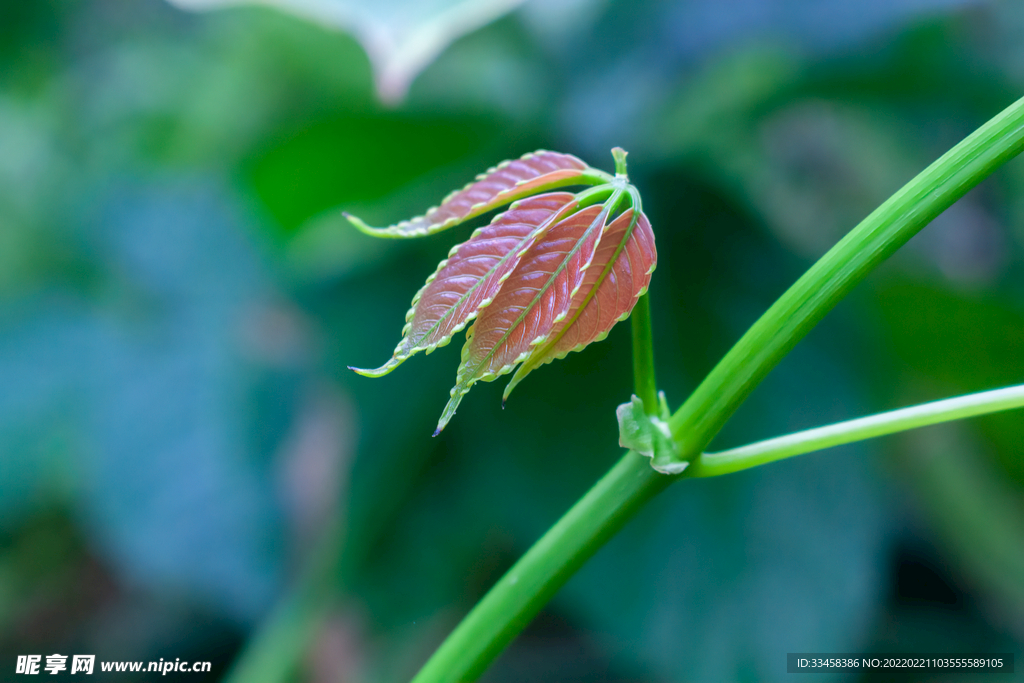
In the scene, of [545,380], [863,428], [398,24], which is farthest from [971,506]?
[398,24]

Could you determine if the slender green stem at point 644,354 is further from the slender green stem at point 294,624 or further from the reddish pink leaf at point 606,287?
the slender green stem at point 294,624

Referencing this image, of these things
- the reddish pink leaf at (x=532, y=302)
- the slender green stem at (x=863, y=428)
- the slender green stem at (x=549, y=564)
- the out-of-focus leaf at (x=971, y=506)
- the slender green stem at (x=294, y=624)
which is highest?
the reddish pink leaf at (x=532, y=302)

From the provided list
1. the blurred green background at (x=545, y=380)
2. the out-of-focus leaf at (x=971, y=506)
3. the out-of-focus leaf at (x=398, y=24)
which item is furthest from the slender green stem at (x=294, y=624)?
the out-of-focus leaf at (x=971, y=506)

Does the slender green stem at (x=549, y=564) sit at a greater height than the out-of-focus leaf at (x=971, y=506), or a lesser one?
greater

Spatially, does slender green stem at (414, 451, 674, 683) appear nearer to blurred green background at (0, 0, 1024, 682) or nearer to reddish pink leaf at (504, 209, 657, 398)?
reddish pink leaf at (504, 209, 657, 398)

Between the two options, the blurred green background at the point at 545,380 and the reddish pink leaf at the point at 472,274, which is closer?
the reddish pink leaf at the point at 472,274

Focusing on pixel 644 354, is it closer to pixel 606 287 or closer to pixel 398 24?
pixel 606 287
